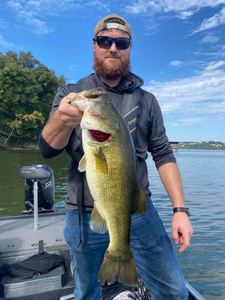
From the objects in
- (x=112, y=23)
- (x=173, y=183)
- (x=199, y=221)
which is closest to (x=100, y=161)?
(x=173, y=183)

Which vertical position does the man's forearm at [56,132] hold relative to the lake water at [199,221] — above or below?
above

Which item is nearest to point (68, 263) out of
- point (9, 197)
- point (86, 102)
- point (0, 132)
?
point (86, 102)

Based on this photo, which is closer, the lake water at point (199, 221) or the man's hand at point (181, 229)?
the man's hand at point (181, 229)

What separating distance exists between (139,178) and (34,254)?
2187mm

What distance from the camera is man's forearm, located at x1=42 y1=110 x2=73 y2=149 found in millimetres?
2059

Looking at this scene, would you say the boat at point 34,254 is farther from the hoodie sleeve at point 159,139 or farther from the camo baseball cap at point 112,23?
the camo baseball cap at point 112,23

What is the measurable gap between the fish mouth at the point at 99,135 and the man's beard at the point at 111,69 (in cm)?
108

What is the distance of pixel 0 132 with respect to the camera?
4381cm

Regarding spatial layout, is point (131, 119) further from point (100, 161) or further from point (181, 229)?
point (181, 229)

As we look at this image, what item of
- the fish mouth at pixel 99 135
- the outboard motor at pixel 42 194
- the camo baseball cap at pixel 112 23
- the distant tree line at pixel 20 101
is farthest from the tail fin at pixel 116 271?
the distant tree line at pixel 20 101

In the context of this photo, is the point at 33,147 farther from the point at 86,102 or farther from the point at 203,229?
the point at 86,102

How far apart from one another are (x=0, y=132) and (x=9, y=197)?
35.7 meters

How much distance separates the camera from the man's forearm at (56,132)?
2059mm

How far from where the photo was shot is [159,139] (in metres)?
2.77
